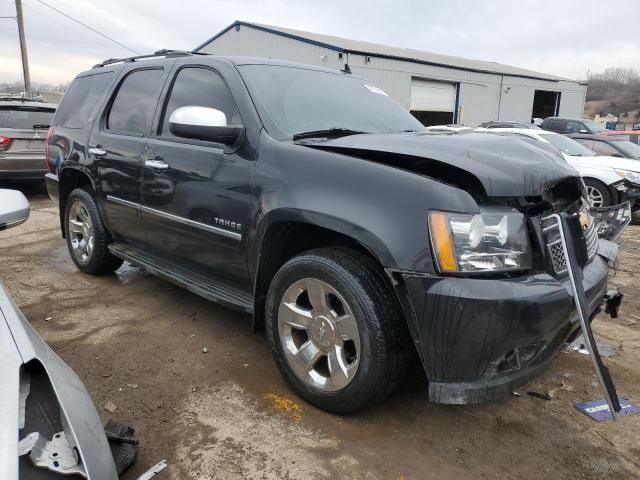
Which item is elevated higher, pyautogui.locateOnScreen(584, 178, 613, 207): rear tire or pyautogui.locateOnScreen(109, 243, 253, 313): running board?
pyautogui.locateOnScreen(109, 243, 253, 313): running board

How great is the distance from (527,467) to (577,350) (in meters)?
1.43

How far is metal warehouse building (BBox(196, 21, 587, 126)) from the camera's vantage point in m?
21.0

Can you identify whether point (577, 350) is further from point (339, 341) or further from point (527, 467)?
point (339, 341)

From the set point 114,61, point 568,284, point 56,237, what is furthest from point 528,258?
point 56,237

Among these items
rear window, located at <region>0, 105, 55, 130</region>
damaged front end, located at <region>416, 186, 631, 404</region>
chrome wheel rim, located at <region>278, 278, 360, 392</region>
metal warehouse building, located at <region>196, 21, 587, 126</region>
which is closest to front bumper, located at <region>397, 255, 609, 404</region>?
damaged front end, located at <region>416, 186, 631, 404</region>

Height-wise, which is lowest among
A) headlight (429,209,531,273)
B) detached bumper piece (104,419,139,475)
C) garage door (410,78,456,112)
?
detached bumper piece (104,419,139,475)

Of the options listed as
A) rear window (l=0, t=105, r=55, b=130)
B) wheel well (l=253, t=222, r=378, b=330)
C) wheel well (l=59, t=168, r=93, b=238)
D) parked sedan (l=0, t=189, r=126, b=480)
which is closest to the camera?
parked sedan (l=0, t=189, r=126, b=480)

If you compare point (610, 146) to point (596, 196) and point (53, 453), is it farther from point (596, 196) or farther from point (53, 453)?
point (53, 453)

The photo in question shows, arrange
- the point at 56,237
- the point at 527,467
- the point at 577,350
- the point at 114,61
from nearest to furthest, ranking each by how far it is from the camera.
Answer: the point at 527,467, the point at 577,350, the point at 114,61, the point at 56,237

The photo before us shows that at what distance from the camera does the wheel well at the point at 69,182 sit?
4621 millimetres

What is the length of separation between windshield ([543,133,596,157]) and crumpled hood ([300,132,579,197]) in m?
7.60

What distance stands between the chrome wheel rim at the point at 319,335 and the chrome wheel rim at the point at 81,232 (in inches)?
102

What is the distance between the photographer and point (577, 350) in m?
3.40

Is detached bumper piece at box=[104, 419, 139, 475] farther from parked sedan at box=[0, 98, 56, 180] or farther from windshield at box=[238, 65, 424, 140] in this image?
parked sedan at box=[0, 98, 56, 180]
